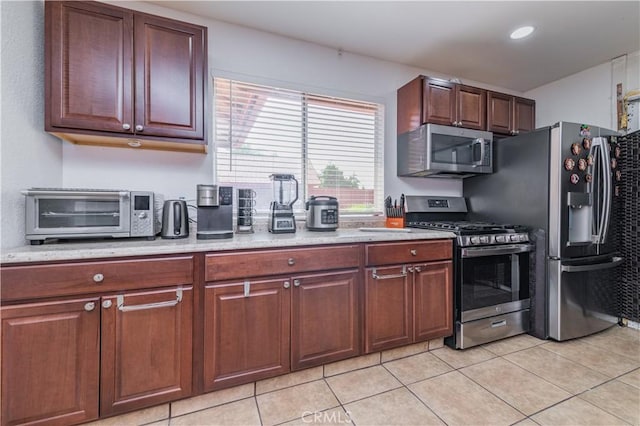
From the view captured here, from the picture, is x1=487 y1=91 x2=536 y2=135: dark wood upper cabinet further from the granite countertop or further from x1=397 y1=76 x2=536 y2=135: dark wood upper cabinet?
the granite countertop

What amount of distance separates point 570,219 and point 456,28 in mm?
1827

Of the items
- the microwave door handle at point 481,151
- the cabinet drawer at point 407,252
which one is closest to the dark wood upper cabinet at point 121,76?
the cabinet drawer at point 407,252

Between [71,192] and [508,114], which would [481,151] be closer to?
[508,114]

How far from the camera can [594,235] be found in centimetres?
229

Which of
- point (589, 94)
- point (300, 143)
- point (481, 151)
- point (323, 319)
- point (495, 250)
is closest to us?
point (323, 319)

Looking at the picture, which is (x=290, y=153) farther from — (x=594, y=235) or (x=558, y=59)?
(x=558, y=59)

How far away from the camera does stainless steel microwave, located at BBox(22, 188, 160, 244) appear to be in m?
1.37

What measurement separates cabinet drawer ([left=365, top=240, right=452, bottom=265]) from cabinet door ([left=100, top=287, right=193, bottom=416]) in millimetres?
1157

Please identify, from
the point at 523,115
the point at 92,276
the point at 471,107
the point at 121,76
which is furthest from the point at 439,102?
the point at 92,276

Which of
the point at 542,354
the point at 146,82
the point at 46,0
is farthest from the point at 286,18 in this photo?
the point at 542,354

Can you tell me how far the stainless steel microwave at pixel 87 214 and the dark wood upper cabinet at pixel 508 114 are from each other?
123 inches

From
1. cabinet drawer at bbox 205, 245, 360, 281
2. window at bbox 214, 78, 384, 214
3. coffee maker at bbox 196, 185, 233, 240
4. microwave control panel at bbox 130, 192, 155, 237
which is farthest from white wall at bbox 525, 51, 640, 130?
microwave control panel at bbox 130, 192, 155, 237

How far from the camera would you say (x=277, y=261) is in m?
1.60

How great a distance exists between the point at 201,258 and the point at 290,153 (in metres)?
1.26
